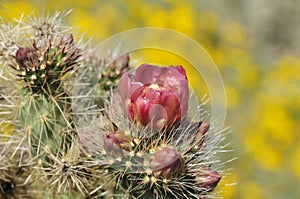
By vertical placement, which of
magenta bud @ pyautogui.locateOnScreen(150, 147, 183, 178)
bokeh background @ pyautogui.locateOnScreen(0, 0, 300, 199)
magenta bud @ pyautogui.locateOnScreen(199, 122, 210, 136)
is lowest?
magenta bud @ pyautogui.locateOnScreen(150, 147, 183, 178)

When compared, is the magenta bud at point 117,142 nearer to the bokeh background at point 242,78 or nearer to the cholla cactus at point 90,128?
the cholla cactus at point 90,128

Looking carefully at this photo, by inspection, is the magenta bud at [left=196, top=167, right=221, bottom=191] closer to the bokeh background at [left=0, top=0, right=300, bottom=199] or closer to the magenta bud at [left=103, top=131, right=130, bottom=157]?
the magenta bud at [left=103, top=131, right=130, bottom=157]

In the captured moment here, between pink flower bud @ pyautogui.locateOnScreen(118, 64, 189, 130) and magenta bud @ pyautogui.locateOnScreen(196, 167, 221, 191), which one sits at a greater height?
pink flower bud @ pyautogui.locateOnScreen(118, 64, 189, 130)

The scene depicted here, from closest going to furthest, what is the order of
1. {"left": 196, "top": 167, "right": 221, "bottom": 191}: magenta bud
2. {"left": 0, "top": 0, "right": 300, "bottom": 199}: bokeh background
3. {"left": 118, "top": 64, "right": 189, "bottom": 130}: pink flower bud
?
{"left": 118, "top": 64, "right": 189, "bottom": 130}: pink flower bud → {"left": 196, "top": 167, "right": 221, "bottom": 191}: magenta bud → {"left": 0, "top": 0, "right": 300, "bottom": 199}: bokeh background

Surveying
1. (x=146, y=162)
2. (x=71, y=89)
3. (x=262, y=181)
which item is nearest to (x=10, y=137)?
(x=71, y=89)

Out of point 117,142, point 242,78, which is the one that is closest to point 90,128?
point 117,142

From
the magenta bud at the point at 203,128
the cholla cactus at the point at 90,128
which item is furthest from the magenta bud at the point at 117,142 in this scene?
the magenta bud at the point at 203,128

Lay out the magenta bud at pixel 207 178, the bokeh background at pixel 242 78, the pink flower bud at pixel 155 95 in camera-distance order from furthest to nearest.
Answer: the bokeh background at pixel 242 78, the magenta bud at pixel 207 178, the pink flower bud at pixel 155 95

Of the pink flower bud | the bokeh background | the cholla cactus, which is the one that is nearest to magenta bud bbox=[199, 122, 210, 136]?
the cholla cactus

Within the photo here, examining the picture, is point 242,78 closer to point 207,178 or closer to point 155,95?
point 207,178
